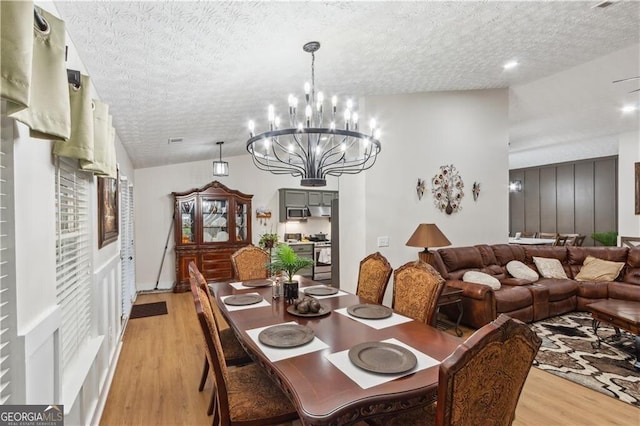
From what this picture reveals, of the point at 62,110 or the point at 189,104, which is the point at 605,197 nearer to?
the point at 189,104

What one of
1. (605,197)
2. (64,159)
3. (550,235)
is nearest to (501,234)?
(550,235)

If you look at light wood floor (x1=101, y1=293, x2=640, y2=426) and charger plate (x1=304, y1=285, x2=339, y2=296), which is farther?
charger plate (x1=304, y1=285, x2=339, y2=296)

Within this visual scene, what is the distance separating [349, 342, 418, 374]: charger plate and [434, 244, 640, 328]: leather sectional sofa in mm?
2734

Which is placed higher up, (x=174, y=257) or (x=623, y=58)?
(x=623, y=58)

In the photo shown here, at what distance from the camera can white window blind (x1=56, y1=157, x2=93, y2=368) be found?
1.79 m

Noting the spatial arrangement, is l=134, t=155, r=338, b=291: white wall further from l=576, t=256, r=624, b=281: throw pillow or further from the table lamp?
l=576, t=256, r=624, b=281: throw pillow

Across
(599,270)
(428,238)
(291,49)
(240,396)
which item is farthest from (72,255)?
(599,270)

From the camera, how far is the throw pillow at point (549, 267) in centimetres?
488

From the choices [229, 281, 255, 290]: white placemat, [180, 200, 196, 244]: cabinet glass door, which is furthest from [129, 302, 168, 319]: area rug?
[229, 281, 255, 290]: white placemat

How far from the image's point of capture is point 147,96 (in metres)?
2.73

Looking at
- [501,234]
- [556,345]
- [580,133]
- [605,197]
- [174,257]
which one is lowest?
[556,345]

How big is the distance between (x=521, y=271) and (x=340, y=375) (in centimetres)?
430

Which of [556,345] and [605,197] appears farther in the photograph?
[605,197]

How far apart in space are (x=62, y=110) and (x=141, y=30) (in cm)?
90
